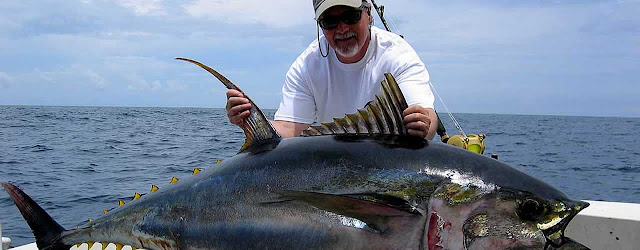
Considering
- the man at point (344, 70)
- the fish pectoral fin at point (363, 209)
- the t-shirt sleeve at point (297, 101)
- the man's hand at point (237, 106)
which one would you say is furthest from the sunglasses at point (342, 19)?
the fish pectoral fin at point (363, 209)

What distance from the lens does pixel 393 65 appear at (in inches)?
144

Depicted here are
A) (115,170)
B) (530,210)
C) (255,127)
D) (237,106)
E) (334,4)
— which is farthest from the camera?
(115,170)

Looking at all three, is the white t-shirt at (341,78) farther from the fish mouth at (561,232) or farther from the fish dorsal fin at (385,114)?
the fish mouth at (561,232)

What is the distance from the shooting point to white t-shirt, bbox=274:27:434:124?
3.66m

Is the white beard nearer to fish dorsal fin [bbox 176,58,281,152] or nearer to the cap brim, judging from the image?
the cap brim

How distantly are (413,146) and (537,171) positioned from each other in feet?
49.4

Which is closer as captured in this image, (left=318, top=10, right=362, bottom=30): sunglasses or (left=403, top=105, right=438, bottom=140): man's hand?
(left=403, top=105, right=438, bottom=140): man's hand

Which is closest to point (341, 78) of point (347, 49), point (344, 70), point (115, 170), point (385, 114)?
point (344, 70)

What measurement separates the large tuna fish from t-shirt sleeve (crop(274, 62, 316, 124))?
1340mm

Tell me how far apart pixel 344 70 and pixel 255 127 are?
4.73 ft

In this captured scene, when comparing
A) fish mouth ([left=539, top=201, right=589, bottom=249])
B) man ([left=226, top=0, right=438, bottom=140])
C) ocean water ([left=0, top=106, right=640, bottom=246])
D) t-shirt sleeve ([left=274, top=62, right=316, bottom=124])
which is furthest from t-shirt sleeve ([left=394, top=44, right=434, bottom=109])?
ocean water ([left=0, top=106, right=640, bottom=246])

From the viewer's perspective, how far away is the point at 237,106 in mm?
2627

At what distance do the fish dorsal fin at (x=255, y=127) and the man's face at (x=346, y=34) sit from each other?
3.53ft

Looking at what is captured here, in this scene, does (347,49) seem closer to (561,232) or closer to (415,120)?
(415,120)
